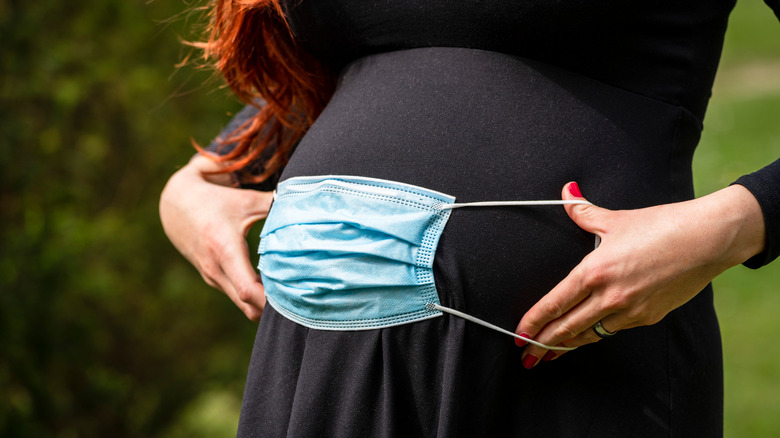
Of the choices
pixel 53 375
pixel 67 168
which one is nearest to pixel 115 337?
pixel 53 375

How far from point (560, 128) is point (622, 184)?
4.5 inches

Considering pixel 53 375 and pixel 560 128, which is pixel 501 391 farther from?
pixel 53 375

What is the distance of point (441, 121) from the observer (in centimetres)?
95

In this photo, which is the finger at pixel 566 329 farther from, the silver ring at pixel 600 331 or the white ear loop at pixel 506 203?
the white ear loop at pixel 506 203

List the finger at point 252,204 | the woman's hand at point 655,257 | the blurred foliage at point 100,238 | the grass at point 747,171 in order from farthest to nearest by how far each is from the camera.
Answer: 1. the grass at point 747,171
2. the blurred foliage at point 100,238
3. the finger at point 252,204
4. the woman's hand at point 655,257

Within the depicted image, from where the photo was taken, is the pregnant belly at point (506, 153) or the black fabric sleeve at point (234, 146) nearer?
the pregnant belly at point (506, 153)

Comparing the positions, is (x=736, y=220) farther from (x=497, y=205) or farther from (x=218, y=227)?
(x=218, y=227)

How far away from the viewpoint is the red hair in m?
1.16

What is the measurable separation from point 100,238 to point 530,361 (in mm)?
2148

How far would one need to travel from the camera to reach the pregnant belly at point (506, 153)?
2.97ft

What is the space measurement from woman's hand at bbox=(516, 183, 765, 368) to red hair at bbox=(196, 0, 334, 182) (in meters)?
0.62

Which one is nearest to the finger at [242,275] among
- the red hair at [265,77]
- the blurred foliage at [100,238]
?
the red hair at [265,77]

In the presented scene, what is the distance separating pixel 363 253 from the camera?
90cm

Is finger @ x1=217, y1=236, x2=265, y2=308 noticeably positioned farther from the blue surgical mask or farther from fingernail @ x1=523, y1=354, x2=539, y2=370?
fingernail @ x1=523, y1=354, x2=539, y2=370
